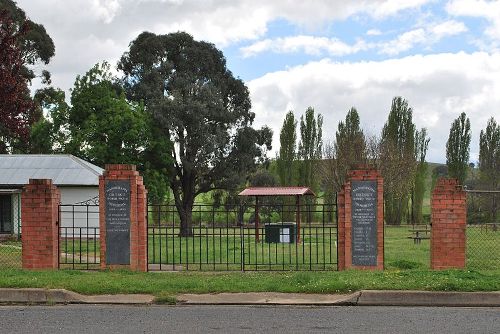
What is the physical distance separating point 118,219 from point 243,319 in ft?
18.7

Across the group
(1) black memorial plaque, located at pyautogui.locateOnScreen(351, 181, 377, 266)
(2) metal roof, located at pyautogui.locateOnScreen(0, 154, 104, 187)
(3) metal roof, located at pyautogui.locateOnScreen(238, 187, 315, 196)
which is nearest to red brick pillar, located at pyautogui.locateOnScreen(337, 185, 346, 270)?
(1) black memorial plaque, located at pyautogui.locateOnScreen(351, 181, 377, 266)

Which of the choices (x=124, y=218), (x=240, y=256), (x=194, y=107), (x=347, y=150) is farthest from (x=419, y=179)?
(x=124, y=218)

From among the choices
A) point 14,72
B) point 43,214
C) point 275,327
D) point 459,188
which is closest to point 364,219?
point 459,188

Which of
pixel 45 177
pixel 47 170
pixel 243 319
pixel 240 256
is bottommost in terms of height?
pixel 240 256

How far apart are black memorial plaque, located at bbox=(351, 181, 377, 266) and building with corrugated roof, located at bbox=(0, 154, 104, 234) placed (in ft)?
65.4

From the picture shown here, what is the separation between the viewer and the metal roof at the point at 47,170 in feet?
107

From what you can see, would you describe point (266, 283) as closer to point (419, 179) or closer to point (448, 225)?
point (448, 225)

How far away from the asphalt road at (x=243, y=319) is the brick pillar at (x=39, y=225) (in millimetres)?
3746

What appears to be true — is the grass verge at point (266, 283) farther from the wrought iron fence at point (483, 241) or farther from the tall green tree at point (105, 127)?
the tall green tree at point (105, 127)

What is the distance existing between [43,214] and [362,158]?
38.5m

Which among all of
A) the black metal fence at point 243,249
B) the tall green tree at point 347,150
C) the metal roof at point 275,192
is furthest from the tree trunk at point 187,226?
the tall green tree at point 347,150

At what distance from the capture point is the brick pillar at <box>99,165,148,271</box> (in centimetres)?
1422

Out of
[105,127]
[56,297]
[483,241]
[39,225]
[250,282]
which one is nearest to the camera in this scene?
[56,297]

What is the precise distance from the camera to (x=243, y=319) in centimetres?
936
